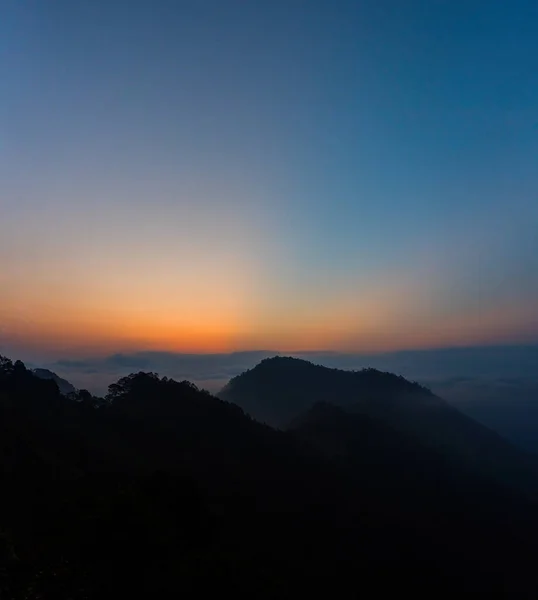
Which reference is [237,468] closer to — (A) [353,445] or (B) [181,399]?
(B) [181,399]

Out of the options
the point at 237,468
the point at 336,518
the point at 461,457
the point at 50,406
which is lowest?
the point at 461,457

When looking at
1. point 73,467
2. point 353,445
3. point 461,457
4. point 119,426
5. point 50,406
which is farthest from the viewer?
point 461,457

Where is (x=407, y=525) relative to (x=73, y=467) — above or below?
below

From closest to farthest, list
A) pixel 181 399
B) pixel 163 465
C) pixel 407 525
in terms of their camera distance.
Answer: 1. pixel 163 465
2. pixel 407 525
3. pixel 181 399

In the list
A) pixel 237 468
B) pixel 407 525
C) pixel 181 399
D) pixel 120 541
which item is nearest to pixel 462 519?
pixel 407 525

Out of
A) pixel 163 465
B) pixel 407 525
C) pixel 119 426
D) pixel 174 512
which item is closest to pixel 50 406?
pixel 119 426

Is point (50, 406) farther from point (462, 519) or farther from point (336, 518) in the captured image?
point (462, 519)

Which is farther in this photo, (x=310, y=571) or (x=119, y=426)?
(x=119, y=426)
